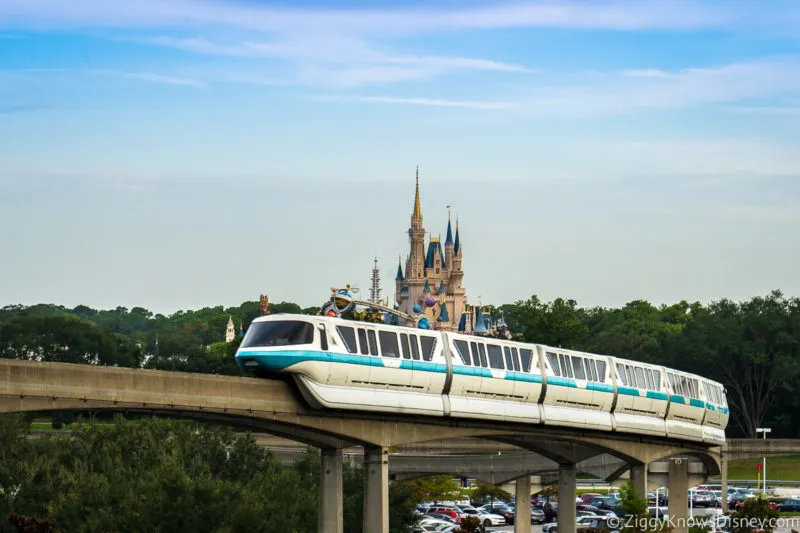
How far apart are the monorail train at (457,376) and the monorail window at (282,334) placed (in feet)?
0.11

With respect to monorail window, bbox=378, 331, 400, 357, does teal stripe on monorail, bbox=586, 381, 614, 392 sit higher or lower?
lower

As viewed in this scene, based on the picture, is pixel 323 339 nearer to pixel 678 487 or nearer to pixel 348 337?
pixel 348 337

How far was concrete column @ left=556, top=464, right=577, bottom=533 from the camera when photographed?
72463 mm

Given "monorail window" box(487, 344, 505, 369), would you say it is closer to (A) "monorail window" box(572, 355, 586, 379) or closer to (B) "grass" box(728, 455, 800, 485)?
(A) "monorail window" box(572, 355, 586, 379)

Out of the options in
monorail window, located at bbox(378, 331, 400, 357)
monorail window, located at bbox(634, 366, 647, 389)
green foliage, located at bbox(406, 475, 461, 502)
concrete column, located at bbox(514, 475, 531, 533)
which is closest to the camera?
monorail window, located at bbox(378, 331, 400, 357)

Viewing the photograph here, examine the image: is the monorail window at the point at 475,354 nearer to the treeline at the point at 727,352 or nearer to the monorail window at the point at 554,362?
the monorail window at the point at 554,362

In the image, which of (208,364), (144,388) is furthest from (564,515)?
(208,364)

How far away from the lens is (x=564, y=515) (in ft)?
238

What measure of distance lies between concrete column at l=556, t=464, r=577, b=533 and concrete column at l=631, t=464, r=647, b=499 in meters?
3.13

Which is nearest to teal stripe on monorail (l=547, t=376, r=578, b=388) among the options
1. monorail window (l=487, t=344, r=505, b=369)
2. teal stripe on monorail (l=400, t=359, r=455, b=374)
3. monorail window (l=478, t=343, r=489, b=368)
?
→ monorail window (l=487, t=344, r=505, b=369)

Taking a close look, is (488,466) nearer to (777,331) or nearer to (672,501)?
(672,501)

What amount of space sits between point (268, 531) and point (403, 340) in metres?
8.02

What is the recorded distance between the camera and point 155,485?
52.8 metres

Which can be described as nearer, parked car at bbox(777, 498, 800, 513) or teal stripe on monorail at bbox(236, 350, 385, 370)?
teal stripe on monorail at bbox(236, 350, 385, 370)
